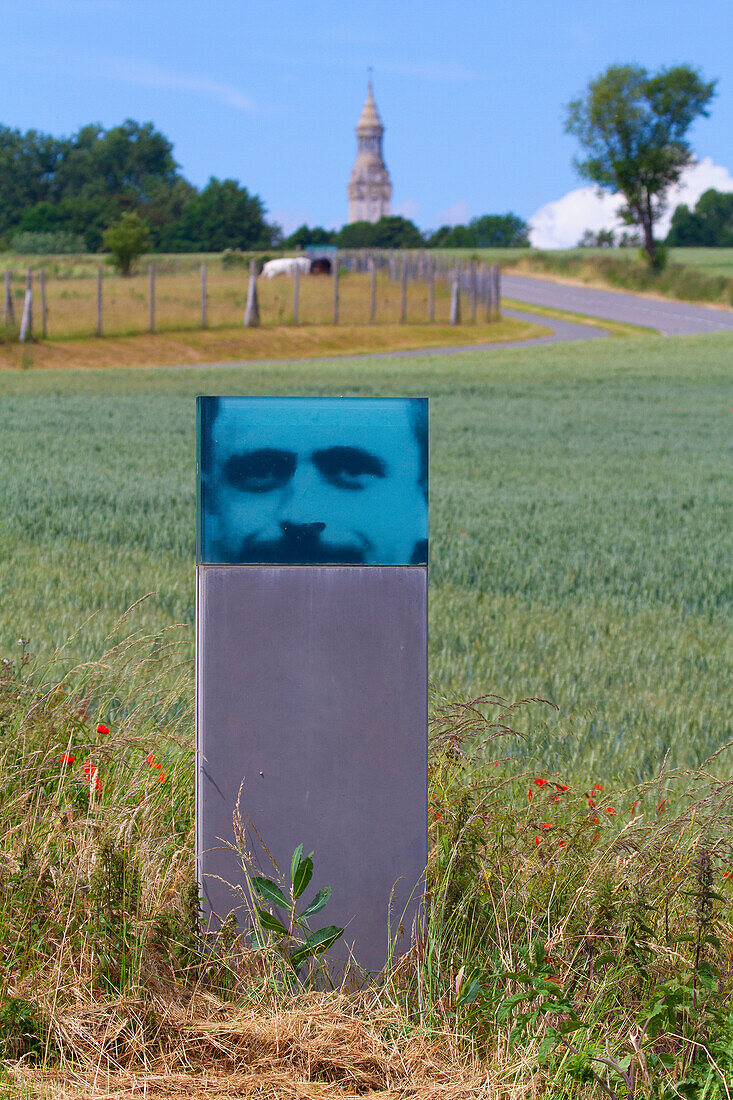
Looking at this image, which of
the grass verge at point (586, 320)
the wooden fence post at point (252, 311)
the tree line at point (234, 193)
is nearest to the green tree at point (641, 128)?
the tree line at point (234, 193)

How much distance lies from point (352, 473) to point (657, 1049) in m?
1.43

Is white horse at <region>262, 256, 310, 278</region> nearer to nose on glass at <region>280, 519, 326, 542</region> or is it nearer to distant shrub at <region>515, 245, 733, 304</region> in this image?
distant shrub at <region>515, 245, 733, 304</region>

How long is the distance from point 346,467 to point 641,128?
258 feet

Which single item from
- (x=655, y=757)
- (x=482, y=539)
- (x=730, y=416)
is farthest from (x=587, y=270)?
(x=655, y=757)

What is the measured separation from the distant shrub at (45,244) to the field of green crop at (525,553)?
62.1 metres

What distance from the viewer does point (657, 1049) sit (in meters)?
2.35

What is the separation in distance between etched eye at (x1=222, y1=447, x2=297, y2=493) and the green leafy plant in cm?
83

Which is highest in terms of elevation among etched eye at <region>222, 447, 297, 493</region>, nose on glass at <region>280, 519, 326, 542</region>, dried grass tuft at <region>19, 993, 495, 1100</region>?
A: etched eye at <region>222, 447, 297, 493</region>

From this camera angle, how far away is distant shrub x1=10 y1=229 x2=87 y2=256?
75938mm

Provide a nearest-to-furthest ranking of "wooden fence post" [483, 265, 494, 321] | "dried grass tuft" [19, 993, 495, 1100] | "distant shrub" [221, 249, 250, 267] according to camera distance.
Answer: "dried grass tuft" [19, 993, 495, 1100] < "wooden fence post" [483, 265, 494, 321] < "distant shrub" [221, 249, 250, 267]

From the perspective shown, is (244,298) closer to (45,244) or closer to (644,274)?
(644,274)

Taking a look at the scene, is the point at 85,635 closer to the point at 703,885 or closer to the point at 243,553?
the point at 243,553

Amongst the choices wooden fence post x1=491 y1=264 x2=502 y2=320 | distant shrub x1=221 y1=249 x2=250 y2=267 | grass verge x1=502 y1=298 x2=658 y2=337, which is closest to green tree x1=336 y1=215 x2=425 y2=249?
distant shrub x1=221 y1=249 x2=250 y2=267

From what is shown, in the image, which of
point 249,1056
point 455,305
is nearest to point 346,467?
point 249,1056
